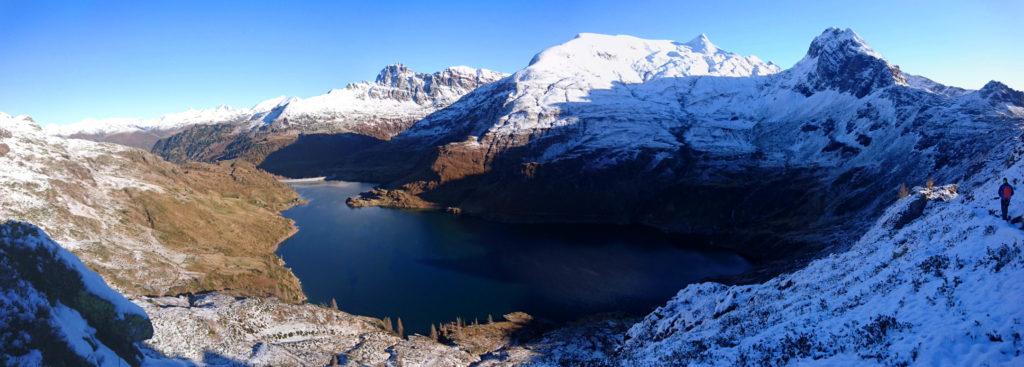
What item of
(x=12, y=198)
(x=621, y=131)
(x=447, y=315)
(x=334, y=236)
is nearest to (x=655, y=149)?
(x=621, y=131)

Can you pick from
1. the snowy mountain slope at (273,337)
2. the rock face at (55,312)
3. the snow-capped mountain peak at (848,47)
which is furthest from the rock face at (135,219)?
the snow-capped mountain peak at (848,47)

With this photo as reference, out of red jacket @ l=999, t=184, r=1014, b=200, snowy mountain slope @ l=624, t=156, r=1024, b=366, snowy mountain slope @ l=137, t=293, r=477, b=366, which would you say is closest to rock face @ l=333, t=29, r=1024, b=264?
snowy mountain slope @ l=624, t=156, r=1024, b=366

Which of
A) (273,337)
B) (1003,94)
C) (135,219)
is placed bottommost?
(273,337)

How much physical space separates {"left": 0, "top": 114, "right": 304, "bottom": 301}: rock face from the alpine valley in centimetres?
45

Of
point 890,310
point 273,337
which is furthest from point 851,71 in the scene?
point 273,337

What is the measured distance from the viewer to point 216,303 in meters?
49.8

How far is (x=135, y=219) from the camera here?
3088 inches

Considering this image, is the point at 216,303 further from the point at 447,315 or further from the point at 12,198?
the point at 12,198

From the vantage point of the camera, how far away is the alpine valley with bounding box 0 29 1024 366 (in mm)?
18328

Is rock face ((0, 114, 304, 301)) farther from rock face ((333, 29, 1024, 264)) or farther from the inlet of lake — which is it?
rock face ((333, 29, 1024, 264))

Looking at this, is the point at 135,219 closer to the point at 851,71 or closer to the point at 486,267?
the point at 486,267

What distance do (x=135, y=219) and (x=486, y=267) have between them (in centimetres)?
5639

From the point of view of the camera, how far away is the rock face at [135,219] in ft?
204

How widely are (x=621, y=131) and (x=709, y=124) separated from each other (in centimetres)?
3648
